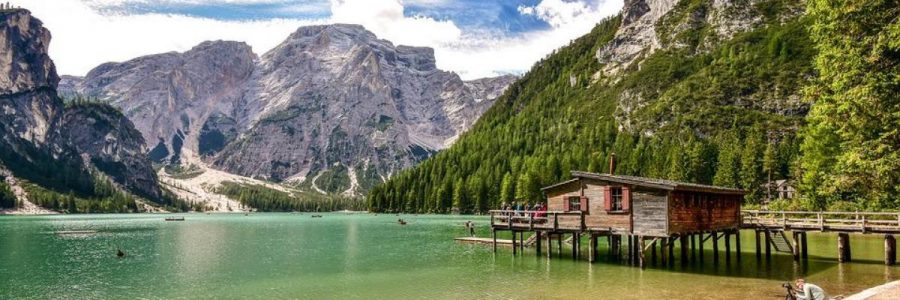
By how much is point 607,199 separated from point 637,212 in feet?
8.94

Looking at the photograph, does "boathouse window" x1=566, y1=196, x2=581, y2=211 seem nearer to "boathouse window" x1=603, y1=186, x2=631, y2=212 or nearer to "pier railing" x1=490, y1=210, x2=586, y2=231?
"pier railing" x1=490, y1=210, x2=586, y2=231

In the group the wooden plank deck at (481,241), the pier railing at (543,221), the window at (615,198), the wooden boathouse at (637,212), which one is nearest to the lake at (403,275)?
the wooden plank deck at (481,241)

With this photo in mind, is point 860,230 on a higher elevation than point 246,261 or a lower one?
higher

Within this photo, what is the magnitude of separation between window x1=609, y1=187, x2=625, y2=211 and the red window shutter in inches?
4.7

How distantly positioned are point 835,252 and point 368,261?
143 feet

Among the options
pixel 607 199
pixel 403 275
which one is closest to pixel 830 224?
pixel 607 199

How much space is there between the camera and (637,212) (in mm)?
47625

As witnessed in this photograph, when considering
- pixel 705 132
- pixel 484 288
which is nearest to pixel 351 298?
pixel 484 288

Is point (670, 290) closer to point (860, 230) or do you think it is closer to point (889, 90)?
point (889, 90)

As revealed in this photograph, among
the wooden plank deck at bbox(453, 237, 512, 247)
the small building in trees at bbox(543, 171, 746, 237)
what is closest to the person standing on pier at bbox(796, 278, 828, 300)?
the small building in trees at bbox(543, 171, 746, 237)

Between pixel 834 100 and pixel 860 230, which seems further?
pixel 860 230

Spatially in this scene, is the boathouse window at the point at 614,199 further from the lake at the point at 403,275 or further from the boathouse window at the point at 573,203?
the lake at the point at 403,275

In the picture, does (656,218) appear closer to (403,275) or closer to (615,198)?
(615,198)

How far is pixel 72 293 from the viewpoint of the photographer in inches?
1544
